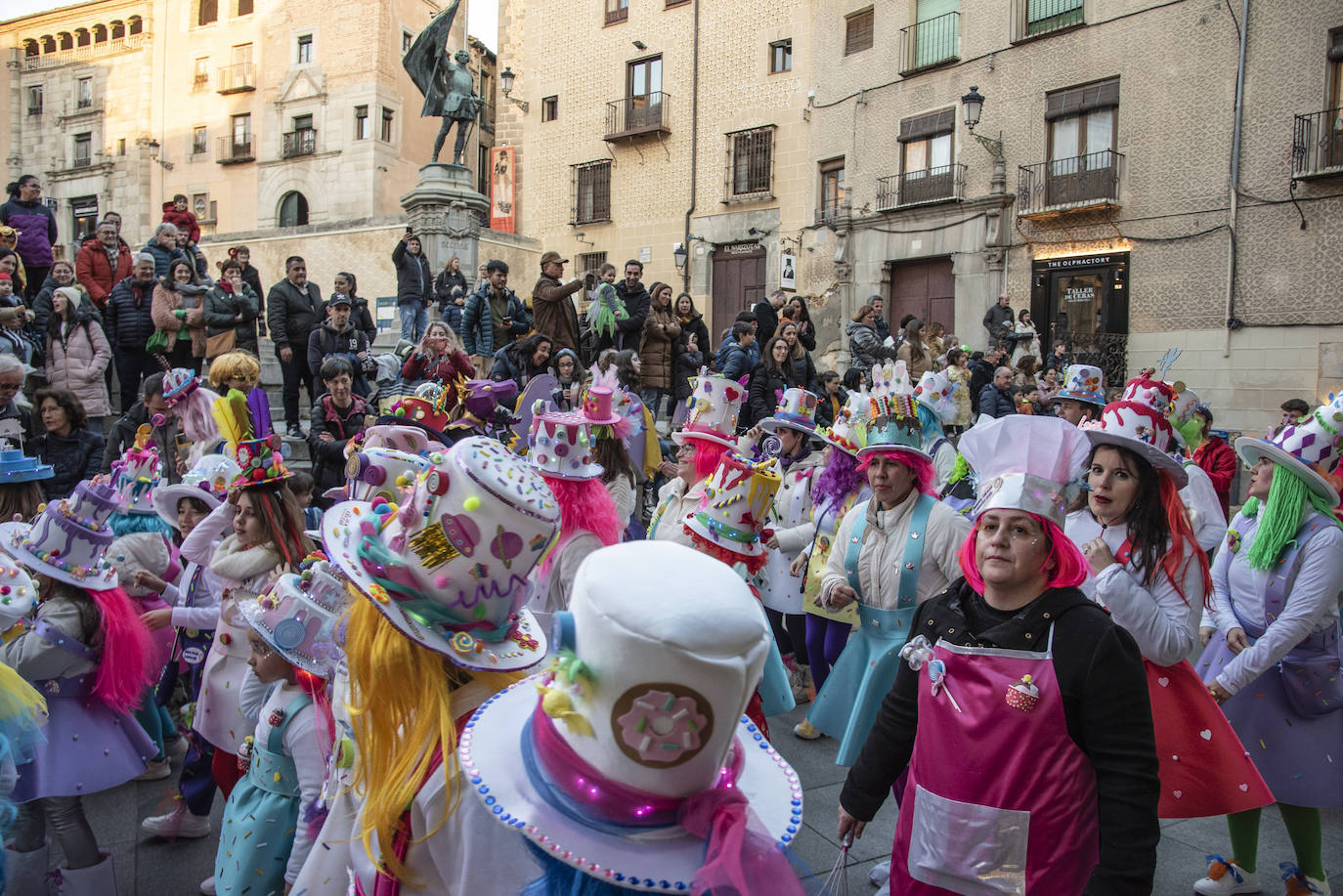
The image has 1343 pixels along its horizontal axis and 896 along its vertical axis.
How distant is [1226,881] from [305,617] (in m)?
3.64

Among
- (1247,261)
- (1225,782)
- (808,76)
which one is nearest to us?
(1225,782)

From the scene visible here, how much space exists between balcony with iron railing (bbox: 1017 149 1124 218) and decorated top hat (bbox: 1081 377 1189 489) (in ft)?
57.1

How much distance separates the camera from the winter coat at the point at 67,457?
22.4 ft

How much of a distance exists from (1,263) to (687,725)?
1067 centimetres

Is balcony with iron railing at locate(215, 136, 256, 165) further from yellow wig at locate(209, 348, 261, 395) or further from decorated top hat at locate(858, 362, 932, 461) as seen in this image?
decorated top hat at locate(858, 362, 932, 461)

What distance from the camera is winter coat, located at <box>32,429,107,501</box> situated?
6836 mm

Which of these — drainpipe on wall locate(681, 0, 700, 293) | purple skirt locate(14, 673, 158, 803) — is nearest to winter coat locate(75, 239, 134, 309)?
purple skirt locate(14, 673, 158, 803)

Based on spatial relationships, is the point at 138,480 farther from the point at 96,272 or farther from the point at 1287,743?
the point at 96,272

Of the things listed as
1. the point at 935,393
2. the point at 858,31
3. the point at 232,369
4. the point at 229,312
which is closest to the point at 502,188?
the point at 858,31

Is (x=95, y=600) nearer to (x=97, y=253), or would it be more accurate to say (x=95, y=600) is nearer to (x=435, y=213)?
(x=97, y=253)

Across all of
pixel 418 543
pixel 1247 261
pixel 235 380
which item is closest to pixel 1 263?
pixel 235 380

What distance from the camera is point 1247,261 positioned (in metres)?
18.3

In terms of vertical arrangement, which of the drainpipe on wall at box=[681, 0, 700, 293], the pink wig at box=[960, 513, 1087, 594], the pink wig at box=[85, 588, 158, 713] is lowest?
the pink wig at box=[85, 588, 158, 713]

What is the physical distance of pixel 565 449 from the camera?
4.62 meters
